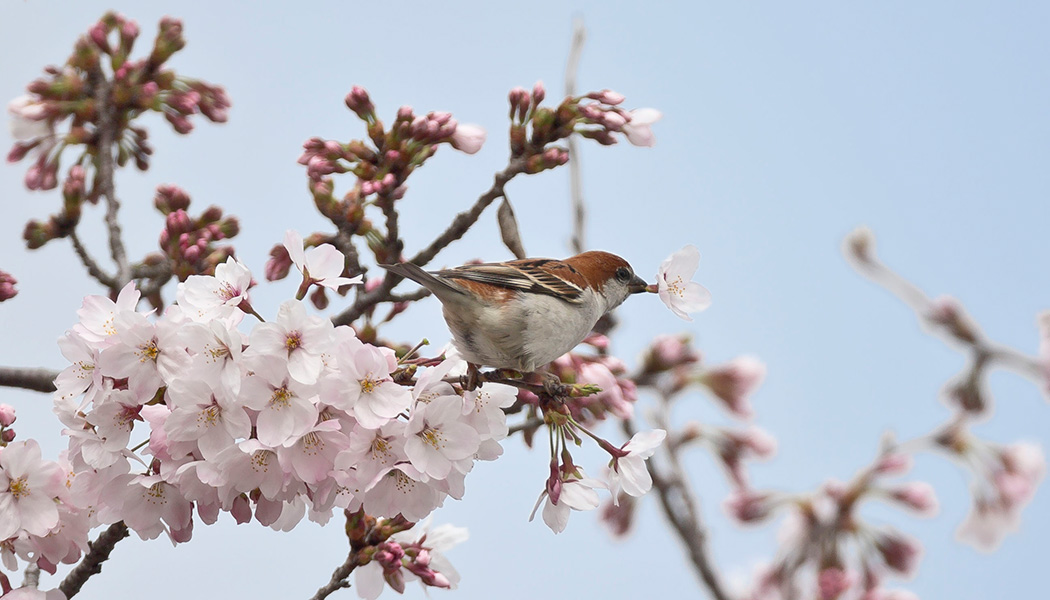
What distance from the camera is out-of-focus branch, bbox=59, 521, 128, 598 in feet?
8.09

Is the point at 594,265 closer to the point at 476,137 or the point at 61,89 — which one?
the point at 476,137

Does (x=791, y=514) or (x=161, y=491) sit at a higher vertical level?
(x=161, y=491)

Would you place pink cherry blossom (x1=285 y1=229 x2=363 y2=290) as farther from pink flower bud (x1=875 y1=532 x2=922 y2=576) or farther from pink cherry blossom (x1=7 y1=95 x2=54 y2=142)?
pink flower bud (x1=875 y1=532 x2=922 y2=576)

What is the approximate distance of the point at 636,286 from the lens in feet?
10.7

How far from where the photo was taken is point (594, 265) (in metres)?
3.20

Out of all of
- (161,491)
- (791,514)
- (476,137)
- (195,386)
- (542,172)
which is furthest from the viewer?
(791,514)

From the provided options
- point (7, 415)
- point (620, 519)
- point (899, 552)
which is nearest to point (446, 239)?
point (7, 415)

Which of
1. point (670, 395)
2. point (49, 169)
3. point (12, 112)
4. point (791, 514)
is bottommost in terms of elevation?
point (791, 514)

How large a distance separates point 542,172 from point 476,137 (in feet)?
1.12

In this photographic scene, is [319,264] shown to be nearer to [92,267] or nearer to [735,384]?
[92,267]

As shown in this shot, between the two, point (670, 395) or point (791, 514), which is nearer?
point (670, 395)

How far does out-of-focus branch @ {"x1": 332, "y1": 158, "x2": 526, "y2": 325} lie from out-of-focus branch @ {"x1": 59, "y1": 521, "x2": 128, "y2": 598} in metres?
0.94

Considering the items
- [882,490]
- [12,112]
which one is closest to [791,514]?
[882,490]

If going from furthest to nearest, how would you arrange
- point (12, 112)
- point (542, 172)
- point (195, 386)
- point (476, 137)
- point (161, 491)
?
point (12, 112) → point (476, 137) → point (542, 172) → point (161, 491) → point (195, 386)
